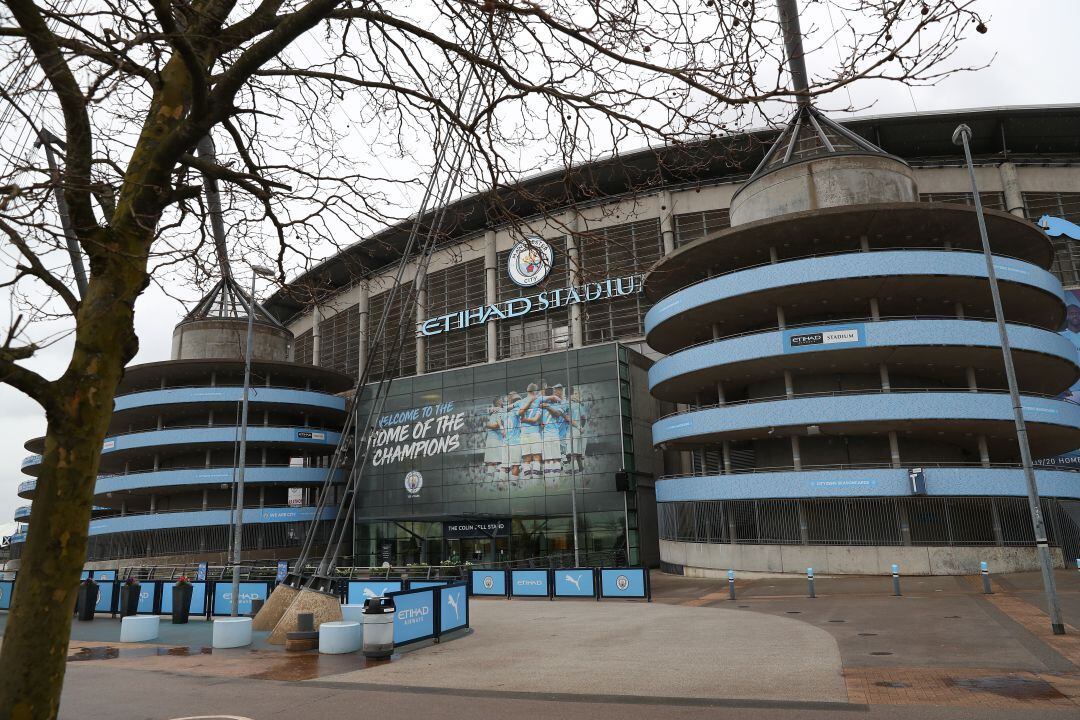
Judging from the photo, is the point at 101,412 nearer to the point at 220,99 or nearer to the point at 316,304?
the point at 220,99

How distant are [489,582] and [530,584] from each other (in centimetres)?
208

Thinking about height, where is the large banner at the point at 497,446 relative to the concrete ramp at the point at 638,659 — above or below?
above

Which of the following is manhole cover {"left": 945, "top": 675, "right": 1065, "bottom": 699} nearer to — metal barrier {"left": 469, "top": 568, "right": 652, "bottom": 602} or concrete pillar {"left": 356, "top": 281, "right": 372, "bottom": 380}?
metal barrier {"left": 469, "top": 568, "right": 652, "bottom": 602}

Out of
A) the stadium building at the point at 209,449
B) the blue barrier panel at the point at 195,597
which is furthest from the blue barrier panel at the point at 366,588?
the stadium building at the point at 209,449

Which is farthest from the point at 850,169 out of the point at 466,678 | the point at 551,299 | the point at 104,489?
the point at 104,489

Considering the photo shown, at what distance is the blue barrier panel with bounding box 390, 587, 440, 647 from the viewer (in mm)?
13602

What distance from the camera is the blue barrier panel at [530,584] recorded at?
80.1 ft

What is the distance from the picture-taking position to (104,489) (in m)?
54.2

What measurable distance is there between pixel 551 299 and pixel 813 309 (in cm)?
2060

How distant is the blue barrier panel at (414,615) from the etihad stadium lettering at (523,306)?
32333 mm

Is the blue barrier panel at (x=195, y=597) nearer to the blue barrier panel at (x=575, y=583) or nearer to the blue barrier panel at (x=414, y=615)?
the blue barrier panel at (x=414, y=615)

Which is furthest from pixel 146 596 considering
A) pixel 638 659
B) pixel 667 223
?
pixel 667 223

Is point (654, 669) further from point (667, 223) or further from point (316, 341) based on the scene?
point (316, 341)

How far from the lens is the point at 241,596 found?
2161 cm
